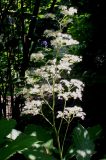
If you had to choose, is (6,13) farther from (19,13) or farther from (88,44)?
(88,44)

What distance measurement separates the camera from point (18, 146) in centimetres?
240

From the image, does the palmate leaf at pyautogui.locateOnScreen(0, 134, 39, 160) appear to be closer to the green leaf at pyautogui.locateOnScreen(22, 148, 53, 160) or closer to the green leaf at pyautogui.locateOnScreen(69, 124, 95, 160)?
the green leaf at pyautogui.locateOnScreen(22, 148, 53, 160)

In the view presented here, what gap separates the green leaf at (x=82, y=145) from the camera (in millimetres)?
2699

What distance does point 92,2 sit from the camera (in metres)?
3.89

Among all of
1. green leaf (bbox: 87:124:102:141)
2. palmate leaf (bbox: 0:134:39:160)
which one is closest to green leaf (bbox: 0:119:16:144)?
palmate leaf (bbox: 0:134:39:160)

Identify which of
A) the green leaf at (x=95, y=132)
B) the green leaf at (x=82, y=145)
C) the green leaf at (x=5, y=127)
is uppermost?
the green leaf at (x=5, y=127)

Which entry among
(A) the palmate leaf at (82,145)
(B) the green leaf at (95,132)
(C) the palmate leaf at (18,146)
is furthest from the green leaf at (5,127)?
(B) the green leaf at (95,132)

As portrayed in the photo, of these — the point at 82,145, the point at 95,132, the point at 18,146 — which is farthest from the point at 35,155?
the point at 95,132

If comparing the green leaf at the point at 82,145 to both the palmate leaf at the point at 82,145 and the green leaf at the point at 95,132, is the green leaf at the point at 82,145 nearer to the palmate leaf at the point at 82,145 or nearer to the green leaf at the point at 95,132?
the palmate leaf at the point at 82,145

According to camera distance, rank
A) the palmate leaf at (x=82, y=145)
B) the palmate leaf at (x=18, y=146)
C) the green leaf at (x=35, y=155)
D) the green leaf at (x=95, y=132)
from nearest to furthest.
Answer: the palmate leaf at (x=18, y=146), the green leaf at (x=35, y=155), the palmate leaf at (x=82, y=145), the green leaf at (x=95, y=132)

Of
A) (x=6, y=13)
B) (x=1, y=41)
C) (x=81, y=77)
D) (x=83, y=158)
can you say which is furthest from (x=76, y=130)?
(x=6, y=13)

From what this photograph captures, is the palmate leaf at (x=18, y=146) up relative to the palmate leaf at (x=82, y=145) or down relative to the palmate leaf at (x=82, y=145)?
up

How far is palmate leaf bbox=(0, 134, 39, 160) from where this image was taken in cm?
238

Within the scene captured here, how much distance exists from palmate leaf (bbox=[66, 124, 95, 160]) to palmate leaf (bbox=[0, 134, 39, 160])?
0.43m
